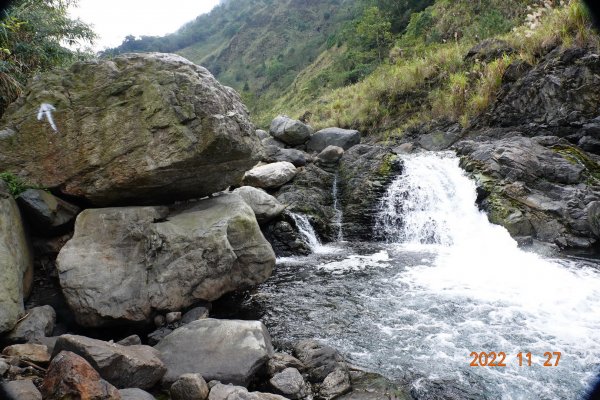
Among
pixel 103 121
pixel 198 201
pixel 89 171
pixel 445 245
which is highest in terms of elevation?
pixel 103 121

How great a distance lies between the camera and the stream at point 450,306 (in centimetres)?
444

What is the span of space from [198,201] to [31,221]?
2.66 m

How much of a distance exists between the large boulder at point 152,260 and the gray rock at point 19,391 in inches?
78.8

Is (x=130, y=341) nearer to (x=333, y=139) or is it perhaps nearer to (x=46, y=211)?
(x=46, y=211)

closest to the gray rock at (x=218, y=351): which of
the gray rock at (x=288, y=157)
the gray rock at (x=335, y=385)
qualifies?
the gray rock at (x=335, y=385)

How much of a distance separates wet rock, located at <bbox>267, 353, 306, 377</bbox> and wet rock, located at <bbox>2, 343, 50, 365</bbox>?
240 centimetres

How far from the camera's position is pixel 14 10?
7898mm

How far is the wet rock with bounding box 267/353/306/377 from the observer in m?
4.50

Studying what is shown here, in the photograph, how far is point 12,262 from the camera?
5.10 metres

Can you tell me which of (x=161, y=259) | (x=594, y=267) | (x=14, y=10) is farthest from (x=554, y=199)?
(x=14, y=10)

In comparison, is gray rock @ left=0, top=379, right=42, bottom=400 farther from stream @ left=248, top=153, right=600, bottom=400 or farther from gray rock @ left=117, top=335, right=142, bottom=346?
stream @ left=248, top=153, right=600, bottom=400

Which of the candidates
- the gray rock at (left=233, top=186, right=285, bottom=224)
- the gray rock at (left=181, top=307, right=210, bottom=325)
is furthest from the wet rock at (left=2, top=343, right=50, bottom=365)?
the gray rock at (left=233, top=186, right=285, bottom=224)

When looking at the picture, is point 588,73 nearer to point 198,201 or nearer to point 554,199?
point 554,199

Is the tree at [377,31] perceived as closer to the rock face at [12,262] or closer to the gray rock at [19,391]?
the rock face at [12,262]
